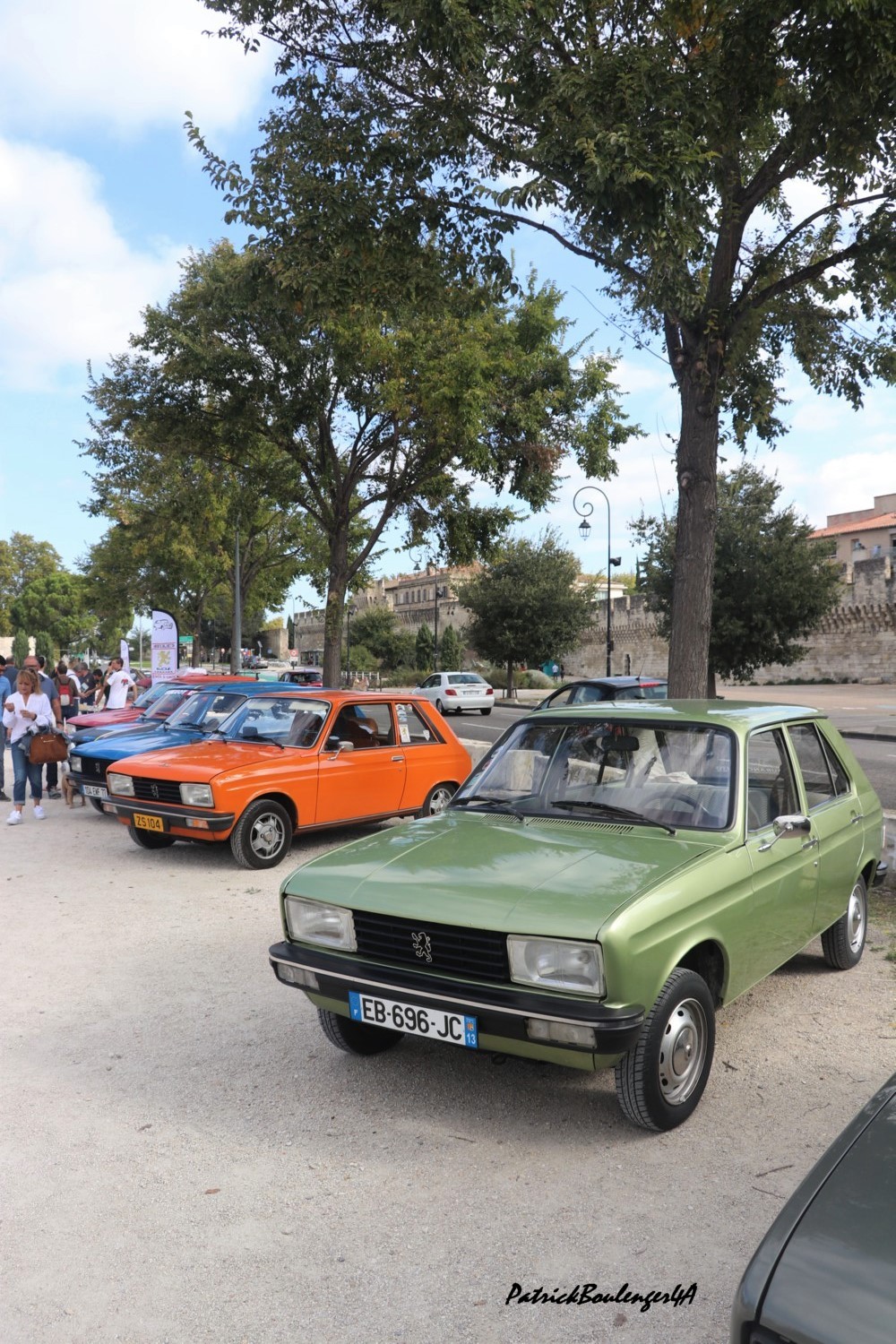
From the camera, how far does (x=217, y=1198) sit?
333 centimetres

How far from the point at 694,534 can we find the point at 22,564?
109 meters

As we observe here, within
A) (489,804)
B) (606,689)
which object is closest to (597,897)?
(489,804)

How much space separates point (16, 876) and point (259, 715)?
8.26ft

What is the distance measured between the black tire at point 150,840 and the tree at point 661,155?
5.12 meters

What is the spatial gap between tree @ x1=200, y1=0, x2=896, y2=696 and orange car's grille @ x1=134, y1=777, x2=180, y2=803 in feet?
15.7

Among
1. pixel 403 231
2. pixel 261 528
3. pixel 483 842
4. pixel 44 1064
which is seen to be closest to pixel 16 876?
pixel 44 1064

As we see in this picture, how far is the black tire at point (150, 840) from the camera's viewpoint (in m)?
9.57

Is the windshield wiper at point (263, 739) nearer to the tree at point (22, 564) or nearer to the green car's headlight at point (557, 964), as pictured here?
the green car's headlight at point (557, 964)

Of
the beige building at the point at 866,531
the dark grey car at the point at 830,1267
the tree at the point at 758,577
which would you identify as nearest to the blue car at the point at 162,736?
the dark grey car at the point at 830,1267

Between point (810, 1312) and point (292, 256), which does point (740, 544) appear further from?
point (810, 1312)

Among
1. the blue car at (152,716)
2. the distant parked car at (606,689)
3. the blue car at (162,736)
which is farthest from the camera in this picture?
the distant parked car at (606,689)

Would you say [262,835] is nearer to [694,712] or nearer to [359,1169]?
[694,712]

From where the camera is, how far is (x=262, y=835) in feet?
28.5

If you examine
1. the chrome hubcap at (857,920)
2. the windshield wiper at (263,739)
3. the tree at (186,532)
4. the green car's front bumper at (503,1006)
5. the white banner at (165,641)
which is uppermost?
the tree at (186,532)
